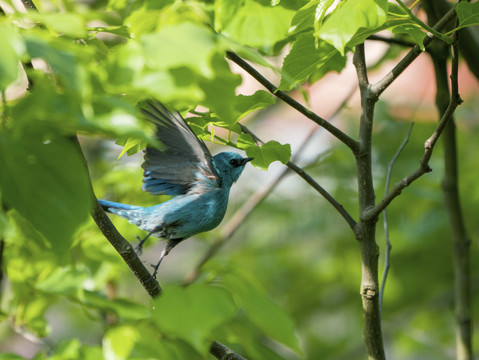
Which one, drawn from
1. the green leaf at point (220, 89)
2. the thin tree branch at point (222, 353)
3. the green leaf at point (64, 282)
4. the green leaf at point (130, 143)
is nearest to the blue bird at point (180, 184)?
the green leaf at point (130, 143)

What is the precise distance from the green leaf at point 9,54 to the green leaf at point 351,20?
64 cm

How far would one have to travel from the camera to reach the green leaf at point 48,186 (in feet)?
3.35

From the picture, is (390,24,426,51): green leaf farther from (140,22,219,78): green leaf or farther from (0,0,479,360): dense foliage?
(140,22,219,78): green leaf

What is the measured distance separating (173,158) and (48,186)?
920 mm

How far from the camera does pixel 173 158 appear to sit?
196 centimetres

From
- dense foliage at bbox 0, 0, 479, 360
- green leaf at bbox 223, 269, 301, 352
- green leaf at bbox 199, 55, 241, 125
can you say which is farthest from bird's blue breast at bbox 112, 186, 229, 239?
green leaf at bbox 199, 55, 241, 125

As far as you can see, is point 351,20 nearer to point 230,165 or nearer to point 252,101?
point 252,101

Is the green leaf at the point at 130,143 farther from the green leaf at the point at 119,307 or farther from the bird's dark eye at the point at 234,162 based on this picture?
the bird's dark eye at the point at 234,162

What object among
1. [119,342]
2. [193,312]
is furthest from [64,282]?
[193,312]

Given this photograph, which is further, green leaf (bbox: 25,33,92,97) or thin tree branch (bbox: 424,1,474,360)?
thin tree branch (bbox: 424,1,474,360)

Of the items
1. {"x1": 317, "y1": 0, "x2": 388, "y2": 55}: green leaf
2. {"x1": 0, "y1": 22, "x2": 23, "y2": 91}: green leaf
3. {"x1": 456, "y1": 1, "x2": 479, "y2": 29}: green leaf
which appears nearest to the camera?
{"x1": 0, "y1": 22, "x2": 23, "y2": 91}: green leaf

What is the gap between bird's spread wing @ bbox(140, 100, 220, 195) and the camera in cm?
174

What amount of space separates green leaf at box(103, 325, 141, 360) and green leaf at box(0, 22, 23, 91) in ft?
2.87

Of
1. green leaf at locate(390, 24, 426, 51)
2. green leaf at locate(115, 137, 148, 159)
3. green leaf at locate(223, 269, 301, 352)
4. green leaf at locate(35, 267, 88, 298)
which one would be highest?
green leaf at locate(390, 24, 426, 51)
